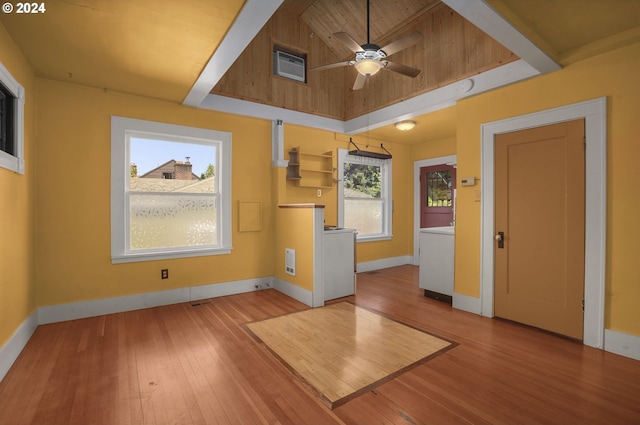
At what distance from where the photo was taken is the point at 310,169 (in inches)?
195

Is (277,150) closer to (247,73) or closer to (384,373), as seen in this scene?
(247,73)

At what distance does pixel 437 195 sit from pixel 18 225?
20.3 feet

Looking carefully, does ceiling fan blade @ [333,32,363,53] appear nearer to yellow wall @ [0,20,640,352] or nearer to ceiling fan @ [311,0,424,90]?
ceiling fan @ [311,0,424,90]

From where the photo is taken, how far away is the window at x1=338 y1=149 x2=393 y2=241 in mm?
5582

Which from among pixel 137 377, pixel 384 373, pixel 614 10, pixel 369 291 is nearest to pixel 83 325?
pixel 137 377

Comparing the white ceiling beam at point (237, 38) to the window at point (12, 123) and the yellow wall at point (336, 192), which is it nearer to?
the window at point (12, 123)

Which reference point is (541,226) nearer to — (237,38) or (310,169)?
(310,169)

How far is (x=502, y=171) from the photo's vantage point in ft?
10.9

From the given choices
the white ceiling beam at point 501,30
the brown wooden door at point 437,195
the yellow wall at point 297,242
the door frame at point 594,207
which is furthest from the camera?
the brown wooden door at point 437,195

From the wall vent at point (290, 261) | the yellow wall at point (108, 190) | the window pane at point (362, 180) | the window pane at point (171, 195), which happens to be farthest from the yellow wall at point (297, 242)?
the window pane at point (362, 180)

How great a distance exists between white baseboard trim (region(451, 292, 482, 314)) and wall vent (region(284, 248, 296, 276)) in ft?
6.99

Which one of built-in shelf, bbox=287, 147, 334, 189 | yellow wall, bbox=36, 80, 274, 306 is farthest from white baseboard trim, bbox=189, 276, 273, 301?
built-in shelf, bbox=287, 147, 334, 189

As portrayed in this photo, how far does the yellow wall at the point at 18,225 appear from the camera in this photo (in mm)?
2285

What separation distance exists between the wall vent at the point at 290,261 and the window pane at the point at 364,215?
66.0 inches
